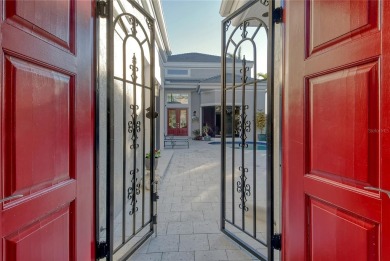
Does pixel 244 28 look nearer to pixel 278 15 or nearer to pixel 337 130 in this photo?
pixel 278 15

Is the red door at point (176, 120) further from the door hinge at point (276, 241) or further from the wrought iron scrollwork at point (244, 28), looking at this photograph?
the door hinge at point (276, 241)

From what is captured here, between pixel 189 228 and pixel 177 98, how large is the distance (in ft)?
47.7

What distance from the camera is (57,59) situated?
1143 mm

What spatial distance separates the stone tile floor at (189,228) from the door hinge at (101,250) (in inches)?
17.2

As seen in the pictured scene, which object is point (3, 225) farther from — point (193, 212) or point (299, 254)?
point (193, 212)

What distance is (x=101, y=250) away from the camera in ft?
5.57

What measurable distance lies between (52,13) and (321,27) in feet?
4.73

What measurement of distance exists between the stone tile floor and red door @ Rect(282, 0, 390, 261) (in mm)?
902

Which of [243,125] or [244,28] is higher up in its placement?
[244,28]

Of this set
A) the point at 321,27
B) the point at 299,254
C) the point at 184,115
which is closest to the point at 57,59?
the point at 321,27

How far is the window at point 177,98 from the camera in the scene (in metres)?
16.6

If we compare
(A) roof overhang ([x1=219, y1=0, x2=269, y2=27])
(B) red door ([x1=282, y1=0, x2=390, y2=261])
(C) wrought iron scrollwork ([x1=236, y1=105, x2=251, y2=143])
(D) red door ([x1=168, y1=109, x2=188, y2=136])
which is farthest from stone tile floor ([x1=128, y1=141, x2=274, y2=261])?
(D) red door ([x1=168, y1=109, x2=188, y2=136])

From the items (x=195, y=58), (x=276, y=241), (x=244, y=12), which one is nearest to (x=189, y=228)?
(x=276, y=241)

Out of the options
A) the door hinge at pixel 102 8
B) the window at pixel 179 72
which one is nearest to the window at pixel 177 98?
the window at pixel 179 72
